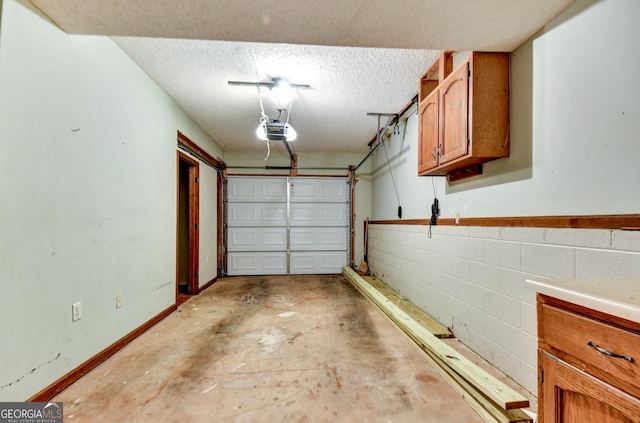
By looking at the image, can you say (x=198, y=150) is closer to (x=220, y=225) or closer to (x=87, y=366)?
(x=220, y=225)

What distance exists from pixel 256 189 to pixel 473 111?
446cm

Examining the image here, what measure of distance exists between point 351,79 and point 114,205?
98.2 inches

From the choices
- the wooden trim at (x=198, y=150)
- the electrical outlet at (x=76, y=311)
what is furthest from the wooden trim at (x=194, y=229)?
the electrical outlet at (x=76, y=311)

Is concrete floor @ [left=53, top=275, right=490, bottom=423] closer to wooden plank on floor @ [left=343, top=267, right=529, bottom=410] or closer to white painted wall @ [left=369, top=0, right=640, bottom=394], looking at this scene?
wooden plank on floor @ [left=343, top=267, right=529, bottom=410]

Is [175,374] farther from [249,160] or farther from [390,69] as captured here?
[249,160]

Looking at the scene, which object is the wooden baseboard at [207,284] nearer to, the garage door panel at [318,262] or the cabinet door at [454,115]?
the garage door panel at [318,262]

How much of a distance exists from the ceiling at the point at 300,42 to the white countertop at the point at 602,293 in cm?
148

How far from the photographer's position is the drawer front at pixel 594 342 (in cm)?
66

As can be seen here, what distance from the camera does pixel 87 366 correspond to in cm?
190

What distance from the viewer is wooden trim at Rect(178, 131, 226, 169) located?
352 centimetres

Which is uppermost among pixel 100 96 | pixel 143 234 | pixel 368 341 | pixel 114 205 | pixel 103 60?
pixel 103 60

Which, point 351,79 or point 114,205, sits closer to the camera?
point 114,205

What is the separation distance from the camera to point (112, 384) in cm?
179

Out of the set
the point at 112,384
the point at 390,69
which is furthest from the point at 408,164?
the point at 112,384
